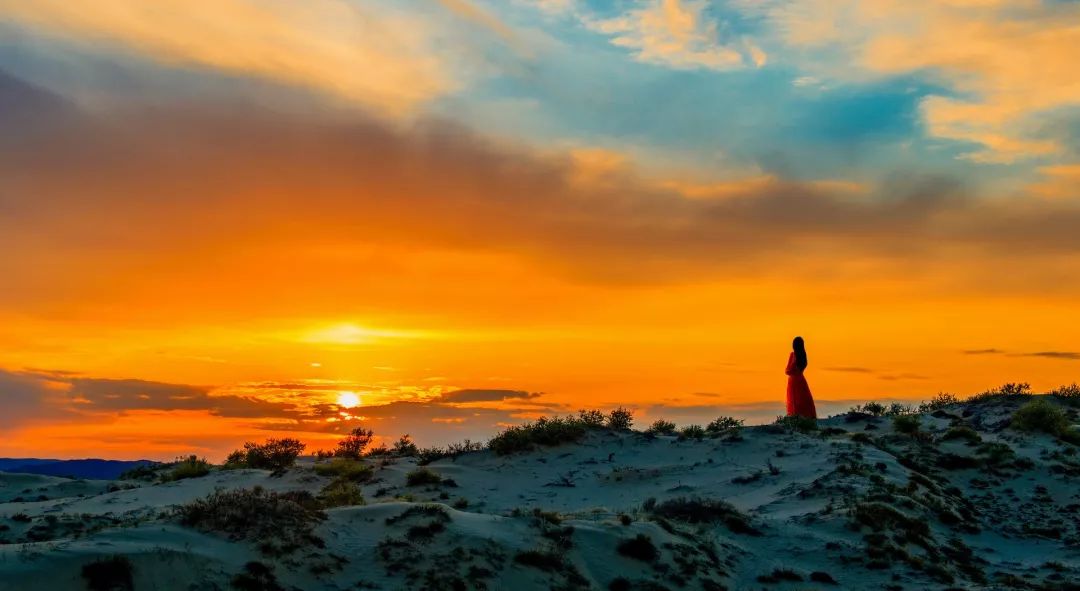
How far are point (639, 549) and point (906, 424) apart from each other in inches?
758

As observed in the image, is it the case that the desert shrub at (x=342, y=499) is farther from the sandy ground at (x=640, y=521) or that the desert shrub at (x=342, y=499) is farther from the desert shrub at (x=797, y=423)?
the desert shrub at (x=797, y=423)

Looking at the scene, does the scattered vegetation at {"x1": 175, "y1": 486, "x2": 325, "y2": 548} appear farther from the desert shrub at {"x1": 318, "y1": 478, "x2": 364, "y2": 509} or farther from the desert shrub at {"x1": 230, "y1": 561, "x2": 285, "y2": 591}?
the desert shrub at {"x1": 318, "y1": 478, "x2": 364, "y2": 509}

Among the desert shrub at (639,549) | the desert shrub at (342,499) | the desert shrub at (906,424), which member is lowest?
the desert shrub at (639,549)

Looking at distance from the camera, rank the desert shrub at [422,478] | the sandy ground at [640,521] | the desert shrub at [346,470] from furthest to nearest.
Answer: the desert shrub at [346,470], the desert shrub at [422,478], the sandy ground at [640,521]

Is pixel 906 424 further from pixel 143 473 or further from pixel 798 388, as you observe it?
pixel 143 473

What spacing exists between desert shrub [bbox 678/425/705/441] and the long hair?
4479 millimetres

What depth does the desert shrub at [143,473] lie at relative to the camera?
100 feet

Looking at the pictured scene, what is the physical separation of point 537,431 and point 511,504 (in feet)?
19.4

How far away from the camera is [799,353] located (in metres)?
31.1

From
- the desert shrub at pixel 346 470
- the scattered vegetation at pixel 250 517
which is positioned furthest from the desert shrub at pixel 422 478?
the scattered vegetation at pixel 250 517

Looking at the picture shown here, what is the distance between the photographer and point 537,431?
29828mm

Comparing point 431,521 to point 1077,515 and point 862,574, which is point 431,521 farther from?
point 1077,515

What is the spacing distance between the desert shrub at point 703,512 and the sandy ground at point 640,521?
16cm

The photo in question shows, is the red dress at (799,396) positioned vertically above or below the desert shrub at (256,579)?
above
